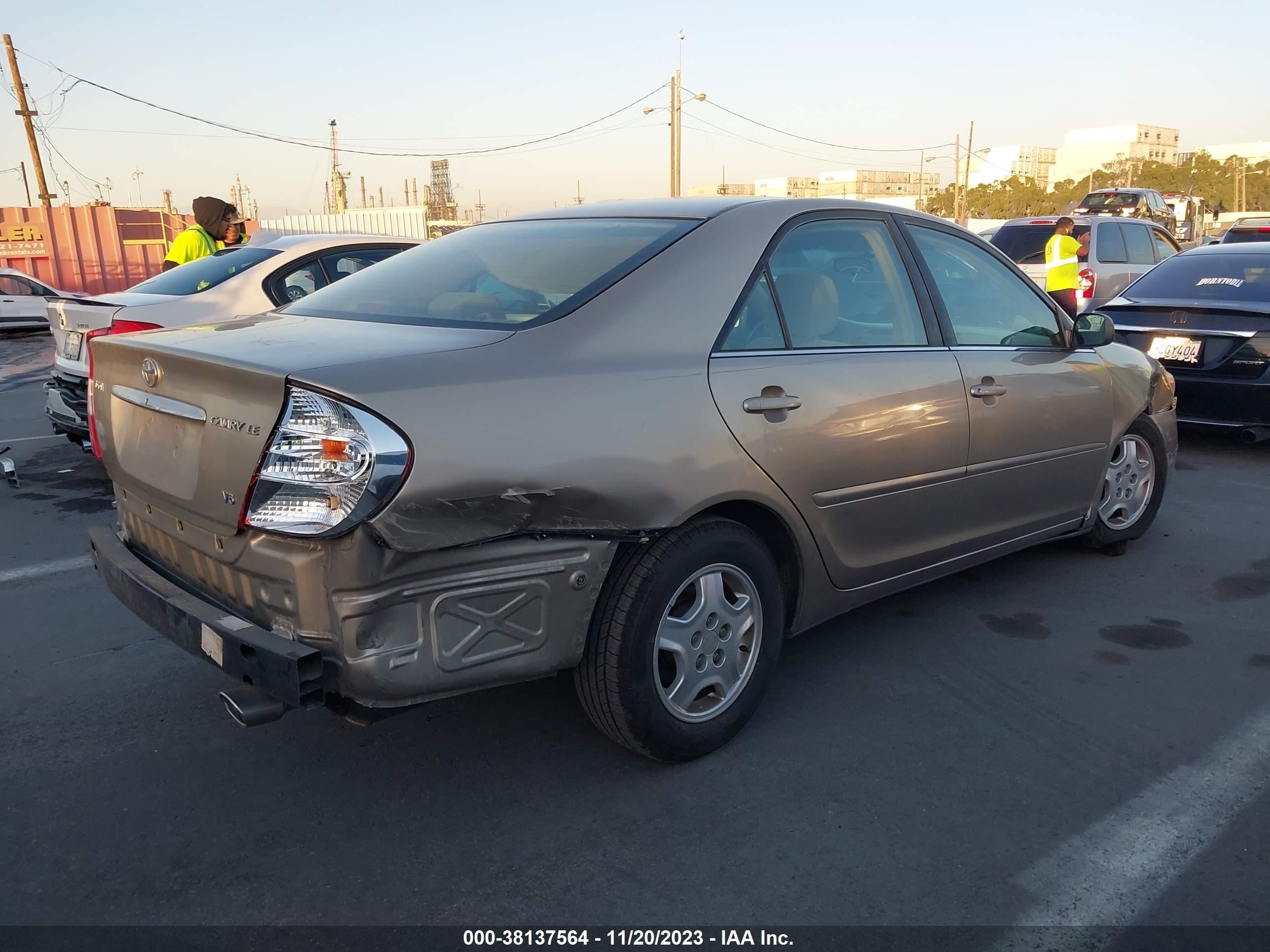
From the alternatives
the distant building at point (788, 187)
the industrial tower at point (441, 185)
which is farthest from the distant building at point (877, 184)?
the industrial tower at point (441, 185)

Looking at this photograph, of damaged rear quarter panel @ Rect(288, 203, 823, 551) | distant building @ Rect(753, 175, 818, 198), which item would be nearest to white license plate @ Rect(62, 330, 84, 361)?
damaged rear quarter panel @ Rect(288, 203, 823, 551)

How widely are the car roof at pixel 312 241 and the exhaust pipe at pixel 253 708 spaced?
15.8ft

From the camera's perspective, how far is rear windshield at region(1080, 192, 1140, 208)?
22.0 metres

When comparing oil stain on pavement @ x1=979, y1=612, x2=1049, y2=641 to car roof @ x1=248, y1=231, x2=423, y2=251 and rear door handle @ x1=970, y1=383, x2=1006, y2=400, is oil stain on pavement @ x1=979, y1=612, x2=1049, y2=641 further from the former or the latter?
car roof @ x1=248, y1=231, x2=423, y2=251

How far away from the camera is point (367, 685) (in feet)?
7.39

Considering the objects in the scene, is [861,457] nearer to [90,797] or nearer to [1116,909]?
[1116,909]

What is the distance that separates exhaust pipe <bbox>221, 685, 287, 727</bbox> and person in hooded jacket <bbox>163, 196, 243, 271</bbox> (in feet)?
22.2

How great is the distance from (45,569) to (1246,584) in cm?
553

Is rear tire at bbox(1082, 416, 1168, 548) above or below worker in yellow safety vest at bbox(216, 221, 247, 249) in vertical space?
below

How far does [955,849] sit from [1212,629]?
82.6 inches

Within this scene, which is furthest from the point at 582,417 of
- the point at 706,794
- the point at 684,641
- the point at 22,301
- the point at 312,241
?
the point at 22,301

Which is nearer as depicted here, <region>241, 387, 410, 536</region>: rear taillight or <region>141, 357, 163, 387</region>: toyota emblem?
<region>241, 387, 410, 536</region>: rear taillight

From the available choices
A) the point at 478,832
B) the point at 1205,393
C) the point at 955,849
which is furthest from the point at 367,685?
the point at 1205,393

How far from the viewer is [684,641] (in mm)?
2809
